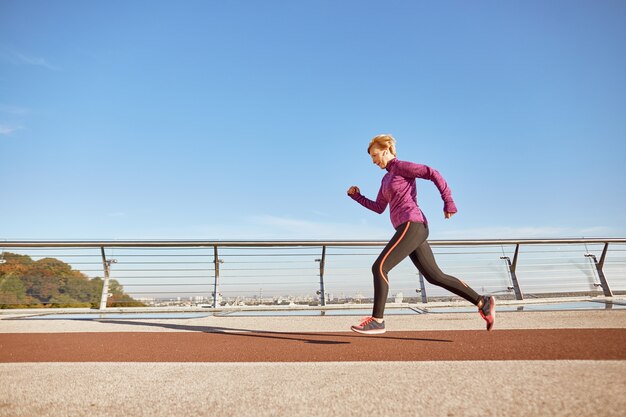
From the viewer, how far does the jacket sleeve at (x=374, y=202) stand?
3.32 m

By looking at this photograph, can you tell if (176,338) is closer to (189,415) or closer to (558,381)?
(189,415)

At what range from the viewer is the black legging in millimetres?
2852

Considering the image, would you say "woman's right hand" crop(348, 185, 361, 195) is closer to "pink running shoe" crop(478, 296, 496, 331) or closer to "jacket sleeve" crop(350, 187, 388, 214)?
"jacket sleeve" crop(350, 187, 388, 214)

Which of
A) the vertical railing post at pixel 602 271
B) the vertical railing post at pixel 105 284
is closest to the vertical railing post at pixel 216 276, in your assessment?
the vertical railing post at pixel 105 284

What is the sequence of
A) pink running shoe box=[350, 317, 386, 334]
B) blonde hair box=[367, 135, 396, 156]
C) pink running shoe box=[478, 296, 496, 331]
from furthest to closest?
blonde hair box=[367, 135, 396, 156], pink running shoe box=[478, 296, 496, 331], pink running shoe box=[350, 317, 386, 334]

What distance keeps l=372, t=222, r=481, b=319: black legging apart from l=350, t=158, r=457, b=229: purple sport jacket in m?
0.10

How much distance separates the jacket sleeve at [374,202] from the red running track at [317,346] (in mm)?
1171

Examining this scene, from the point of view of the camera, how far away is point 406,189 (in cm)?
302

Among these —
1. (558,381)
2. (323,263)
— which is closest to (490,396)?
(558,381)

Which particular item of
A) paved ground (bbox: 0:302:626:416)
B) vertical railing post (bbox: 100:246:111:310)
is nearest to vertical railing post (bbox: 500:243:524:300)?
paved ground (bbox: 0:302:626:416)

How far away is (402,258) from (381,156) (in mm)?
961

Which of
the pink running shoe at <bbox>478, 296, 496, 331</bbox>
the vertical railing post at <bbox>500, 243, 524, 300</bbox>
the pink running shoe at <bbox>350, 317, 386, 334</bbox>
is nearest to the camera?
the pink running shoe at <bbox>350, 317, 386, 334</bbox>

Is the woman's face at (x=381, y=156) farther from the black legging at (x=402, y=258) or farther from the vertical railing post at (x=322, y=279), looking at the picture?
the vertical railing post at (x=322, y=279)

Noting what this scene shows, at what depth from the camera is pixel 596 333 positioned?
2.71m
